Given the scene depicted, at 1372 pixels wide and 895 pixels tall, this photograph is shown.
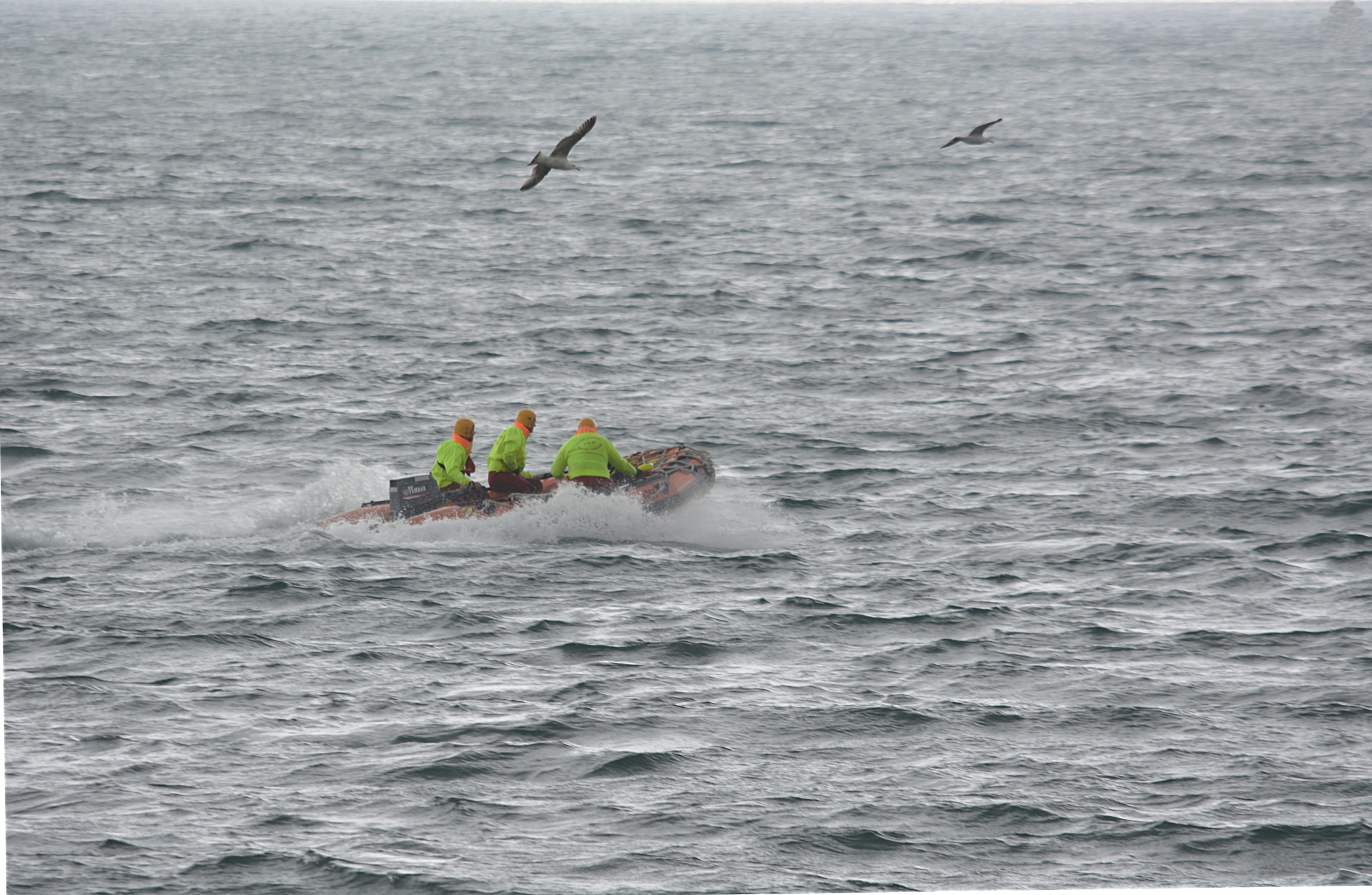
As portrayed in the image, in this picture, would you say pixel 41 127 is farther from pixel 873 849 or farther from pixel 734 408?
pixel 873 849

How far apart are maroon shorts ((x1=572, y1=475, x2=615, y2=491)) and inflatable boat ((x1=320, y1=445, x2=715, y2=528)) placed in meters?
0.17

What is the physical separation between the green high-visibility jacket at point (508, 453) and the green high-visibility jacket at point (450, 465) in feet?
1.17

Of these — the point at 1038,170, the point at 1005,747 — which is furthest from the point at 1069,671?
the point at 1038,170

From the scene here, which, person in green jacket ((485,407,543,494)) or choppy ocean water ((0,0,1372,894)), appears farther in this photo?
person in green jacket ((485,407,543,494))

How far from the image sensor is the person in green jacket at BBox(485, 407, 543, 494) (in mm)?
17953

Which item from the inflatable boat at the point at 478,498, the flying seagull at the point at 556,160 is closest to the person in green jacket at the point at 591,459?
the inflatable boat at the point at 478,498

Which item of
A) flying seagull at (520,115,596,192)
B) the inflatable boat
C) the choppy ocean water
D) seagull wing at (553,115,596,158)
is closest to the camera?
the choppy ocean water

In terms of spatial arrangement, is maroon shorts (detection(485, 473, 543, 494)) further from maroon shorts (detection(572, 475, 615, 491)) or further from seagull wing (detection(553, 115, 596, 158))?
seagull wing (detection(553, 115, 596, 158))

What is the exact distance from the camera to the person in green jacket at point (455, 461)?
18.1 metres

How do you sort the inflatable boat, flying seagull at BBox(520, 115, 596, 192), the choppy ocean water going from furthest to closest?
the inflatable boat → flying seagull at BBox(520, 115, 596, 192) → the choppy ocean water

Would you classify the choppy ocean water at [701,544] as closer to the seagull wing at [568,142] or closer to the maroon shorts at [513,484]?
the maroon shorts at [513,484]

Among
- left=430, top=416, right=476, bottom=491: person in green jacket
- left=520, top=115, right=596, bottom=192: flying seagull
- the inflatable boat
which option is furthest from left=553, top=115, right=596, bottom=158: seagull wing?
the inflatable boat

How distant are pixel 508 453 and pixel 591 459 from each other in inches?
38.2

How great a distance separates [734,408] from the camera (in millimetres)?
24031
